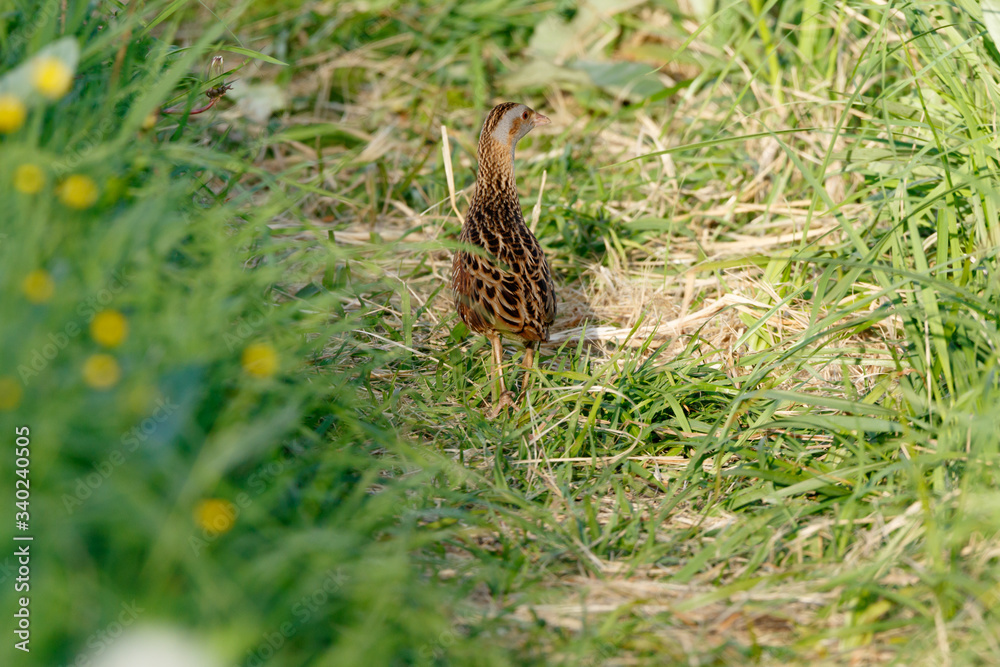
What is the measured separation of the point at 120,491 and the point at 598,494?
1.90m

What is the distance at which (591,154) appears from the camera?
19.6ft

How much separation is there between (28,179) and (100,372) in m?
0.62

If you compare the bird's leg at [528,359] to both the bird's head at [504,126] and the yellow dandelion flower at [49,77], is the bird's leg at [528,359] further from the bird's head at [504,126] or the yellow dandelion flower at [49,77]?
the yellow dandelion flower at [49,77]

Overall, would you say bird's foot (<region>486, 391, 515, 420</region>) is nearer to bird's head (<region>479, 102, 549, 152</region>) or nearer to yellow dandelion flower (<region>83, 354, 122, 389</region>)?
bird's head (<region>479, 102, 549, 152</region>)

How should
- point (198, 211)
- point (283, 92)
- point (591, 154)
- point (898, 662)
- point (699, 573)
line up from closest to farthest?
point (898, 662)
point (699, 573)
point (198, 211)
point (591, 154)
point (283, 92)

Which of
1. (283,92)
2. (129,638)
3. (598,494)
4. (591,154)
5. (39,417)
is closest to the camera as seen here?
(129,638)

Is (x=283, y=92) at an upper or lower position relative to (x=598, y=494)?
upper

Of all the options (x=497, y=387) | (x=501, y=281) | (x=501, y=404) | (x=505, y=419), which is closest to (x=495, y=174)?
(x=501, y=281)

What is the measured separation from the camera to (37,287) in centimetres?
223

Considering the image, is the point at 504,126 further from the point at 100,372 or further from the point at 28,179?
A: the point at 100,372

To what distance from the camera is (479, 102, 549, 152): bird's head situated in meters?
4.58

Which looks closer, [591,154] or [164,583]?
[164,583]

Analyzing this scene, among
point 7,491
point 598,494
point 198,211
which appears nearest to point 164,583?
point 7,491

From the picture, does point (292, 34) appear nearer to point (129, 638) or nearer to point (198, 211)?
point (198, 211)
